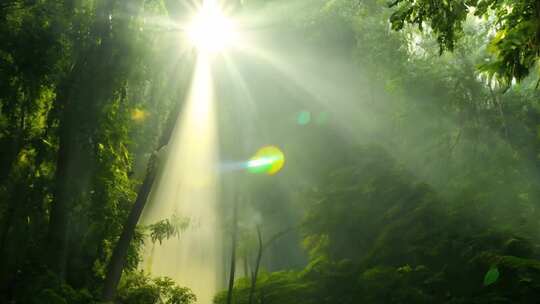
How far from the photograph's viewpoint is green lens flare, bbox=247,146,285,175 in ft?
65.8

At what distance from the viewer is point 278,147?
65.5 ft

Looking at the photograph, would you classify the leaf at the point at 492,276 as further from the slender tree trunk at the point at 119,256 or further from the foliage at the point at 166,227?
the foliage at the point at 166,227

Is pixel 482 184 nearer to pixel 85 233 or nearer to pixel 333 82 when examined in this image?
pixel 333 82

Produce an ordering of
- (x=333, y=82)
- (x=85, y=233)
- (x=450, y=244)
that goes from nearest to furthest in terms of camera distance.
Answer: (x=450, y=244) < (x=85, y=233) < (x=333, y=82)

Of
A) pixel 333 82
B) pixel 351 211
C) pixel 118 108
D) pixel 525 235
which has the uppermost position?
pixel 333 82

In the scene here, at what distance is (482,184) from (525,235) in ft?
11.6

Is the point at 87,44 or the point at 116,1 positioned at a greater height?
the point at 116,1

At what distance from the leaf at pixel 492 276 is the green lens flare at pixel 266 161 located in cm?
1133

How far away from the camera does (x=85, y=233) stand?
13.5 meters

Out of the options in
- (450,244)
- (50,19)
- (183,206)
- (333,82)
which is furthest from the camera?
(183,206)

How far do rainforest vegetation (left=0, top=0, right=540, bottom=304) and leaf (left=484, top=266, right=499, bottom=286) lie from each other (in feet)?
0.14

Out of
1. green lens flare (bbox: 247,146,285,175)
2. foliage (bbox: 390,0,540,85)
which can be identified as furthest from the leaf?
green lens flare (bbox: 247,146,285,175)

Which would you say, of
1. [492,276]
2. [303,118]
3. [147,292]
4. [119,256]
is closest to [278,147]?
[303,118]

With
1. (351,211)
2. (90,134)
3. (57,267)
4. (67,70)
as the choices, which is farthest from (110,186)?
(351,211)
